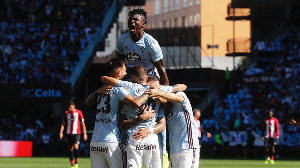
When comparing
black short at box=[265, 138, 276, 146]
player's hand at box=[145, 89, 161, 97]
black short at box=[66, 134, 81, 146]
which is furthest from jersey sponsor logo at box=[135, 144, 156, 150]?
black short at box=[265, 138, 276, 146]

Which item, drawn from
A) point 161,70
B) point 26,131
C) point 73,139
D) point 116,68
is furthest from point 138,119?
point 26,131

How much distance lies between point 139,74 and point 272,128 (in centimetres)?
2286

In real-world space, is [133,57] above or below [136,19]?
below

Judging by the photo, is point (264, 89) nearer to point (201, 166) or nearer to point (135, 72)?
point (201, 166)

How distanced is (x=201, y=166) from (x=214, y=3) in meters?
54.8

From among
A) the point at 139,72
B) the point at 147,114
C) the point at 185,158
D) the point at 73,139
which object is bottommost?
the point at 73,139

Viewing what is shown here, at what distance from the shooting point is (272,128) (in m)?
33.6

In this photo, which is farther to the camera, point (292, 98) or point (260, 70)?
point (260, 70)

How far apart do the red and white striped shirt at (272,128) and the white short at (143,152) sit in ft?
72.9

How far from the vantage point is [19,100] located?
131ft

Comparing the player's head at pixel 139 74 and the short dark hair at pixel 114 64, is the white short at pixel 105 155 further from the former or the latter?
the short dark hair at pixel 114 64

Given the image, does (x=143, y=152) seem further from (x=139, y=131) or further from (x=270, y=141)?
(x=270, y=141)

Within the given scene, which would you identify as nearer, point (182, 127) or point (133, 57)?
point (182, 127)

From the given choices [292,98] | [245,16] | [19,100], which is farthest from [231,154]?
[245,16]
